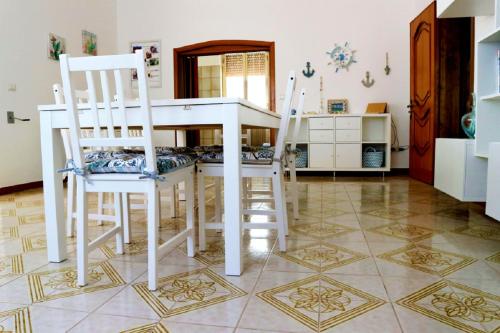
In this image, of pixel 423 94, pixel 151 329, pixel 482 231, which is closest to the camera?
pixel 151 329

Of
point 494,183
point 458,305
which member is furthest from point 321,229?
point 458,305

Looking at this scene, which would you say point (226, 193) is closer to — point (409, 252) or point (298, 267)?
point (298, 267)

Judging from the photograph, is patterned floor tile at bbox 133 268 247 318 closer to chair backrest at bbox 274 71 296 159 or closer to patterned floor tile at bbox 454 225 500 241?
chair backrest at bbox 274 71 296 159

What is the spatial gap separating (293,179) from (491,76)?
51.2 inches

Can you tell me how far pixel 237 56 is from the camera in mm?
9047

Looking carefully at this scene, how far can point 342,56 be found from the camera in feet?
17.2

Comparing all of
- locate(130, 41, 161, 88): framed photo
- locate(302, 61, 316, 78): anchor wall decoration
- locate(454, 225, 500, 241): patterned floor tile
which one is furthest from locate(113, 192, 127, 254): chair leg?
locate(130, 41, 161, 88): framed photo

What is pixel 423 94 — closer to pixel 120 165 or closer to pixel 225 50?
pixel 225 50

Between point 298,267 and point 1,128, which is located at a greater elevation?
point 1,128

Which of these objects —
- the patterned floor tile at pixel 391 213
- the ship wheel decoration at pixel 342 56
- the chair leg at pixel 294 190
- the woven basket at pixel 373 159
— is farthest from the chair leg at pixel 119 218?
the ship wheel decoration at pixel 342 56

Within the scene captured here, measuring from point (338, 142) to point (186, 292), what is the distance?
3817 millimetres

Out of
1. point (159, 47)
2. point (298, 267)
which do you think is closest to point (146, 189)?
point (298, 267)

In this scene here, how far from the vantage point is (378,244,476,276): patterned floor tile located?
168 cm

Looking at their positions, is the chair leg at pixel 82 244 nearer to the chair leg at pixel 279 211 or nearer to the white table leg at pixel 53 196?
the white table leg at pixel 53 196
